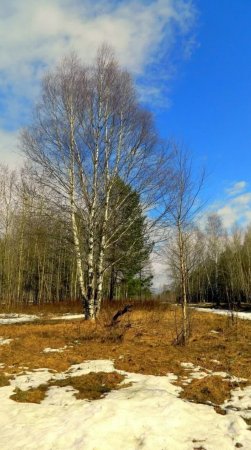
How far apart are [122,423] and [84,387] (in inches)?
61.8

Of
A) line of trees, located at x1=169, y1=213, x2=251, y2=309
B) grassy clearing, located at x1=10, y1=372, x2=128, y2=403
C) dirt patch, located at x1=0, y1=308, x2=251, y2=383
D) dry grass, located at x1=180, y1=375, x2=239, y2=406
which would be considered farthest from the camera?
line of trees, located at x1=169, y1=213, x2=251, y2=309

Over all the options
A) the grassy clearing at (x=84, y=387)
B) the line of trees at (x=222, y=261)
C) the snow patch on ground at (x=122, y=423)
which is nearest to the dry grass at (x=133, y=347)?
the grassy clearing at (x=84, y=387)

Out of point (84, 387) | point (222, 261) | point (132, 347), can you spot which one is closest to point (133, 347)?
point (132, 347)

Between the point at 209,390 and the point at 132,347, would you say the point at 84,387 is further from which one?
the point at 132,347

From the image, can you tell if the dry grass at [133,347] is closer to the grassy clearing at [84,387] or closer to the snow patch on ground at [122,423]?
the grassy clearing at [84,387]

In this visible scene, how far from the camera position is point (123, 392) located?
6086mm

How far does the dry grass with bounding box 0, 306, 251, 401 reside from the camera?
7.89 meters

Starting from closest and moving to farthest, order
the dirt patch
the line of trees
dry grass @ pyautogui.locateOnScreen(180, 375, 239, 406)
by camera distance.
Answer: dry grass @ pyautogui.locateOnScreen(180, 375, 239, 406), the dirt patch, the line of trees

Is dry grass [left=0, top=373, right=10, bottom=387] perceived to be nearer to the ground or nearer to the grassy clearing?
the ground

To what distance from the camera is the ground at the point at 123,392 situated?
4613mm

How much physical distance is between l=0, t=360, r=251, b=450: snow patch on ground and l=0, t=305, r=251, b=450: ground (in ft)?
0.04

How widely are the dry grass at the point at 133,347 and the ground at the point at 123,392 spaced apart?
0.08ft

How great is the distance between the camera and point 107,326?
12477 millimetres

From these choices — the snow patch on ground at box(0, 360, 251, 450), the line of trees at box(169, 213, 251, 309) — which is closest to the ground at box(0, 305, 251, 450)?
the snow patch on ground at box(0, 360, 251, 450)
